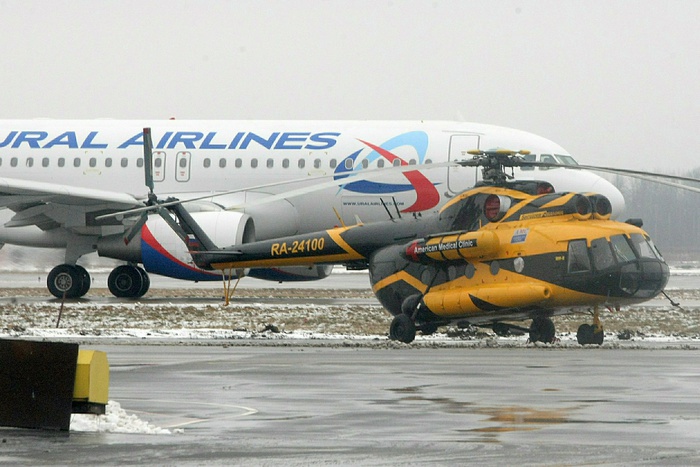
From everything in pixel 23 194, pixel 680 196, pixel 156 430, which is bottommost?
pixel 156 430

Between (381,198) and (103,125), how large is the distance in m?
7.59

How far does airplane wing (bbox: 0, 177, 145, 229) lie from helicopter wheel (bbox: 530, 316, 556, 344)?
522 inches

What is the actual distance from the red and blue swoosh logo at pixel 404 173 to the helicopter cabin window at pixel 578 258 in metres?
12.0

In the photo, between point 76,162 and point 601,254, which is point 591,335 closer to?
point 601,254

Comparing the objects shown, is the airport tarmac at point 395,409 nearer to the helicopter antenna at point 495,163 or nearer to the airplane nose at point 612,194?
the helicopter antenna at point 495,163

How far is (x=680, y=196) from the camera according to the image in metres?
130

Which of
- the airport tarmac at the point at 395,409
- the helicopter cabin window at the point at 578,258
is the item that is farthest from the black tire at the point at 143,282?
the helicopter cabin window at the point at 578,258

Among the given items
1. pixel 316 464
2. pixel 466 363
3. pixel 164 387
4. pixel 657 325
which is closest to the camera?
pixel 316 464

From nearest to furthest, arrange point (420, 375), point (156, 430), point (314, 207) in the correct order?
point (156, 430) < point (420, 375) < point (314, 207)

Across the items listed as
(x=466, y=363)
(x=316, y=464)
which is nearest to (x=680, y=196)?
(x=466, y=363)

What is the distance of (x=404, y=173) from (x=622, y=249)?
12.4 meters

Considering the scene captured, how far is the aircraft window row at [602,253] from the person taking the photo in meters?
19.6

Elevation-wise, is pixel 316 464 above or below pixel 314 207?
below

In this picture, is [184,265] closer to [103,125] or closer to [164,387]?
[103,125]
